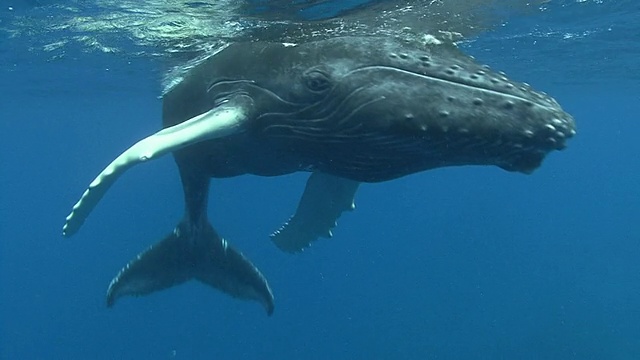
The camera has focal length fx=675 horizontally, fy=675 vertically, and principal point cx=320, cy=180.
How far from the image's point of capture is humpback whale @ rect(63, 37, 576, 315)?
6.01 meters

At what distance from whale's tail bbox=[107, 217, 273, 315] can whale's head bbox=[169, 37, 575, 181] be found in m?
3.22

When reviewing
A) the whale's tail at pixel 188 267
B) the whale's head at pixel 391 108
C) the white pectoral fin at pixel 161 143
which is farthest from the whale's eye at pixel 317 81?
the whale's tail at pixel 188 267

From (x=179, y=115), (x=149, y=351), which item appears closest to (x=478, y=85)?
(x=179, y=115)

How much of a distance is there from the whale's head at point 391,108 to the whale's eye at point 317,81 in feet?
0.03

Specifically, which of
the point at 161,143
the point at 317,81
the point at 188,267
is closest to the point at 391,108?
the point at 317,81

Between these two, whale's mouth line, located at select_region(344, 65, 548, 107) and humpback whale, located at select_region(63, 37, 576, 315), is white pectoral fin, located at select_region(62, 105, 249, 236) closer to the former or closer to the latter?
humpback whale, located at select_region(63, 37, 576, 315)

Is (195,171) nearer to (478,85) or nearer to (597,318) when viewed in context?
(478,85)

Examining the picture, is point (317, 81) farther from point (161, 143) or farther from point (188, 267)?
point (188, 267)

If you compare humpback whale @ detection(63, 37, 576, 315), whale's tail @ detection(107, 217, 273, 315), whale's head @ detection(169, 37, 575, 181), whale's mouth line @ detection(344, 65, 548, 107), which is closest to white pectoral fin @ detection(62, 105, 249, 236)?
humpback whale @ detection(63, 37, 576, 315)

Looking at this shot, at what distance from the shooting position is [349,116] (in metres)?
6.74

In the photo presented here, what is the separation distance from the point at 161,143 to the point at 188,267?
4698 mm

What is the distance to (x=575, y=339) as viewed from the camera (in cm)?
3359

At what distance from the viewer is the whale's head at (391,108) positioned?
5957 millimetres

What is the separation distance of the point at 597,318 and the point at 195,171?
33.3 meters
